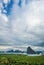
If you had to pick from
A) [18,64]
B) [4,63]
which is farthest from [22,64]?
[4,63]

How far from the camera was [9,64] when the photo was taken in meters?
189

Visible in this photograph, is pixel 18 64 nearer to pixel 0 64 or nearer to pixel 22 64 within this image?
pixel 22 64

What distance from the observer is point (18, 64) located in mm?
196250

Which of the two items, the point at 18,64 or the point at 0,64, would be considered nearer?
the point at 0,64

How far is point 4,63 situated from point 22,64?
1854 cm


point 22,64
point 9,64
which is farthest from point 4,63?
point 22,64

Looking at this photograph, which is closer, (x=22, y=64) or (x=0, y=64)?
(x=0, y=64)

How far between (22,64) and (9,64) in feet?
47.1

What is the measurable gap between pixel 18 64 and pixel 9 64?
11285 mm

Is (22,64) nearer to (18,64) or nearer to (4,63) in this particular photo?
(18,64)

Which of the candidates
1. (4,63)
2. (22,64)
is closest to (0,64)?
(4,63)

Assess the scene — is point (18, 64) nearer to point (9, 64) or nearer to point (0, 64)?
point (9, 64)

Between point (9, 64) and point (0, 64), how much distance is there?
12.0 meters

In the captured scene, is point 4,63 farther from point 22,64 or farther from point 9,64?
point 22,64
